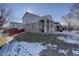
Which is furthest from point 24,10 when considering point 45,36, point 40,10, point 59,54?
point 59,54

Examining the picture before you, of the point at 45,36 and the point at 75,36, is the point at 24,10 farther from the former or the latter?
the point at 75,36

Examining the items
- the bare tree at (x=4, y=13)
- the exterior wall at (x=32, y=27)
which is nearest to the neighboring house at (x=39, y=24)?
the exterior wall at (x=32, y=27)

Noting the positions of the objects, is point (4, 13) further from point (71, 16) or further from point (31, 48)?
point (71, 16)

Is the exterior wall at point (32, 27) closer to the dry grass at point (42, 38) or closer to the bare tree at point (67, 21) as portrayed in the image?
the dry grass at point (42, 38)

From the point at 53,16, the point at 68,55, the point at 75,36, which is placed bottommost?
the point at 68,55

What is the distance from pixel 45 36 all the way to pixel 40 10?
172mm

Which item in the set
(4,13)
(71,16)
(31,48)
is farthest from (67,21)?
(4,13)

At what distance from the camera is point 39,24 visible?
1.11 m

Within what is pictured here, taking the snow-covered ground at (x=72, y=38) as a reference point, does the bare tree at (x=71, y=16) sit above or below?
above

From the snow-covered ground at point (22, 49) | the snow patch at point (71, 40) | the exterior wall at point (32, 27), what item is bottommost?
the snow-covered ground at point (22, 49)

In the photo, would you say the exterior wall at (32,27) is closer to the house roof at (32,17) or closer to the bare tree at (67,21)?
the house roof at (32,17)

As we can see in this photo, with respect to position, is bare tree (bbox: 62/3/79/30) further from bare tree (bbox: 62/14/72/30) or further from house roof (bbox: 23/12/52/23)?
house roof (bbox: 23/12/52/23)

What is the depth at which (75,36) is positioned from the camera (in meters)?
1.09

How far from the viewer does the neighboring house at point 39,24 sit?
1104 mm
